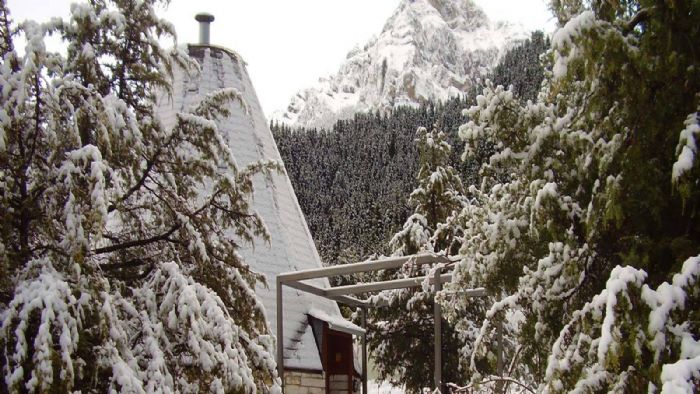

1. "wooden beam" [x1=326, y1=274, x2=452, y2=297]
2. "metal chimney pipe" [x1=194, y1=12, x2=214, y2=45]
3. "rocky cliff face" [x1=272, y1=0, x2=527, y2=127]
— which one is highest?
"rocky cliff face" [x1=272, y1=0, x2=527, y2=127]

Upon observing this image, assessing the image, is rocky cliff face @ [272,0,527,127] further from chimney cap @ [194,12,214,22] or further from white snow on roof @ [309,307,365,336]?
white snow on roof @ [309,307,365,336]

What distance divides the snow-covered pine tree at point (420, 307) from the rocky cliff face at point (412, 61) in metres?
107

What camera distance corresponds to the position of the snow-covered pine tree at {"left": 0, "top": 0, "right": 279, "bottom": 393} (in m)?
4.21

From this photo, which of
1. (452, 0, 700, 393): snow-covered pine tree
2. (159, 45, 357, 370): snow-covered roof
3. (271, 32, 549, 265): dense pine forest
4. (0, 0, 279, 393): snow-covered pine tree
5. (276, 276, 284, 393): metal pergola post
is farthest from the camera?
(271, 32, 549, 265): dense pine forest

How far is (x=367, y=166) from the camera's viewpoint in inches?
1911

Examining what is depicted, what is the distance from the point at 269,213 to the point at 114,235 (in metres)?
3.95

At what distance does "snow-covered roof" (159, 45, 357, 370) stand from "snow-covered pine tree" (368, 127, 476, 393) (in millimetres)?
2847

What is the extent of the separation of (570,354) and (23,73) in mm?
3327

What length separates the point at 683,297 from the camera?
11.5 feet

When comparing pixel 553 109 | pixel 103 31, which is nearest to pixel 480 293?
pixel 553 109

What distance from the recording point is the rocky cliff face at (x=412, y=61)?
127 metres

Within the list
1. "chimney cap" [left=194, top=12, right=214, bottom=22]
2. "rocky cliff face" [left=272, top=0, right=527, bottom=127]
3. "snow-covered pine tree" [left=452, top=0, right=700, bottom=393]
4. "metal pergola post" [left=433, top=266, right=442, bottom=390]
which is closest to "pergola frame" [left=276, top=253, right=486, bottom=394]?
"metal pergola post" [left=433, top=266, right=442, bottom=390]

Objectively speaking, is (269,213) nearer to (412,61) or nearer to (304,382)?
(304,382)

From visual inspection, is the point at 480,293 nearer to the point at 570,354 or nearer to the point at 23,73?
the point at 570,354
